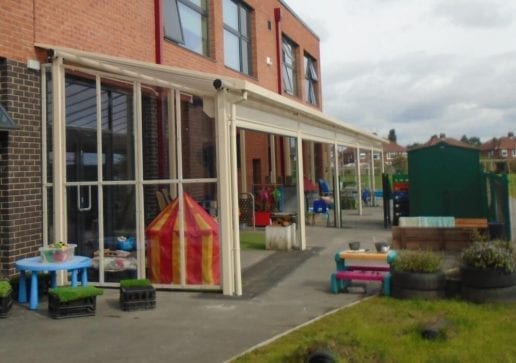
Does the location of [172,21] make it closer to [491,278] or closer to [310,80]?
[491,278]

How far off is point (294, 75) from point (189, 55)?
419 inches

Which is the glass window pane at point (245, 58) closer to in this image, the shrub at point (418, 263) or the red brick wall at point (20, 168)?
the red brick wall at point (20, 168)

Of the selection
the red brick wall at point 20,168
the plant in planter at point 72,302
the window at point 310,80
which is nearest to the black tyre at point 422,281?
the plant in planter at point 72,302

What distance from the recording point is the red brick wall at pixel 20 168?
791 cm

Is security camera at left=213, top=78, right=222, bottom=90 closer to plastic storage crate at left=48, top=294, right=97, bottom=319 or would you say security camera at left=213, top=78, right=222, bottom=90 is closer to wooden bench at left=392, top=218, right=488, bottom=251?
plastic storage crate at left=48, top=294, right=97, bottom=319

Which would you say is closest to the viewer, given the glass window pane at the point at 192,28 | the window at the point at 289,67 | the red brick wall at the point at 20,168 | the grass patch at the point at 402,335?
the grass patch at the point at 402,335

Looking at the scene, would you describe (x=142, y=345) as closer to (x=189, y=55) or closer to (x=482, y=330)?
(x=482, y=330)

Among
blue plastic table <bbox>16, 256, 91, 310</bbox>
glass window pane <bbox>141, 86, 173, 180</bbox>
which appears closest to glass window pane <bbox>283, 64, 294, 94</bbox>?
glass window pane <bbox>141, 86, 173, 180</bbox>

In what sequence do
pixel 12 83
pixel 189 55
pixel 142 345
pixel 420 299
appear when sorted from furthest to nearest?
pixel 189 55
pixel 12 83
pixel 420 299
pixel 142 345

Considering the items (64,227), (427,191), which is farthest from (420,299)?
(427,191)

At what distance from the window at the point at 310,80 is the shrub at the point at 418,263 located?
1803 cm

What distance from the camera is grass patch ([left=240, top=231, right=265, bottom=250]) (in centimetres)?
1305

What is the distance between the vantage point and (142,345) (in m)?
5.66

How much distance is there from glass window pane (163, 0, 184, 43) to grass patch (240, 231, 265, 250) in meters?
5.17
